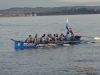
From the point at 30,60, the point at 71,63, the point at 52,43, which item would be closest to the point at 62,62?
the point at 71,63

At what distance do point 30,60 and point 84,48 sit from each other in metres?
9.67

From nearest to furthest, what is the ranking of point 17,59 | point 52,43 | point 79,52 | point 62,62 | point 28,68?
1. point 28,68
2. point 62,62
3. point 17,59
4. point 79,52
5. point 52,43

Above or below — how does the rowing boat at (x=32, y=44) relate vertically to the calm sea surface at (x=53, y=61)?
above

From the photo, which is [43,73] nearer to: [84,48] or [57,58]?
[57,58]

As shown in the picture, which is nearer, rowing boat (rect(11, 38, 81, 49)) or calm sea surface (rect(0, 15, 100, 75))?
calm sea surface (rect(0, 15, 100, 75))

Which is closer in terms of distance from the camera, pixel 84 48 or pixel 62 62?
pixel 62 62

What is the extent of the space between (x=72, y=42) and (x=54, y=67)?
13779 millimetres

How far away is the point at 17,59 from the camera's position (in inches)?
1225

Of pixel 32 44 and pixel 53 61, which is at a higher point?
pixel 32 44

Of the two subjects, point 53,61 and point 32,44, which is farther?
point 32,44

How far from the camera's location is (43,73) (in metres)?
24.7

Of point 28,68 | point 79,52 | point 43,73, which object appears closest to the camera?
point 43,73

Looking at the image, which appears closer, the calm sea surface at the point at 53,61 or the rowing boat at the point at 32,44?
the calm sea surface at the point at 53,61

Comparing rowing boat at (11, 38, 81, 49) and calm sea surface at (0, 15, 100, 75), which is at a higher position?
rowing boat at (11, 38, 81, 49)
